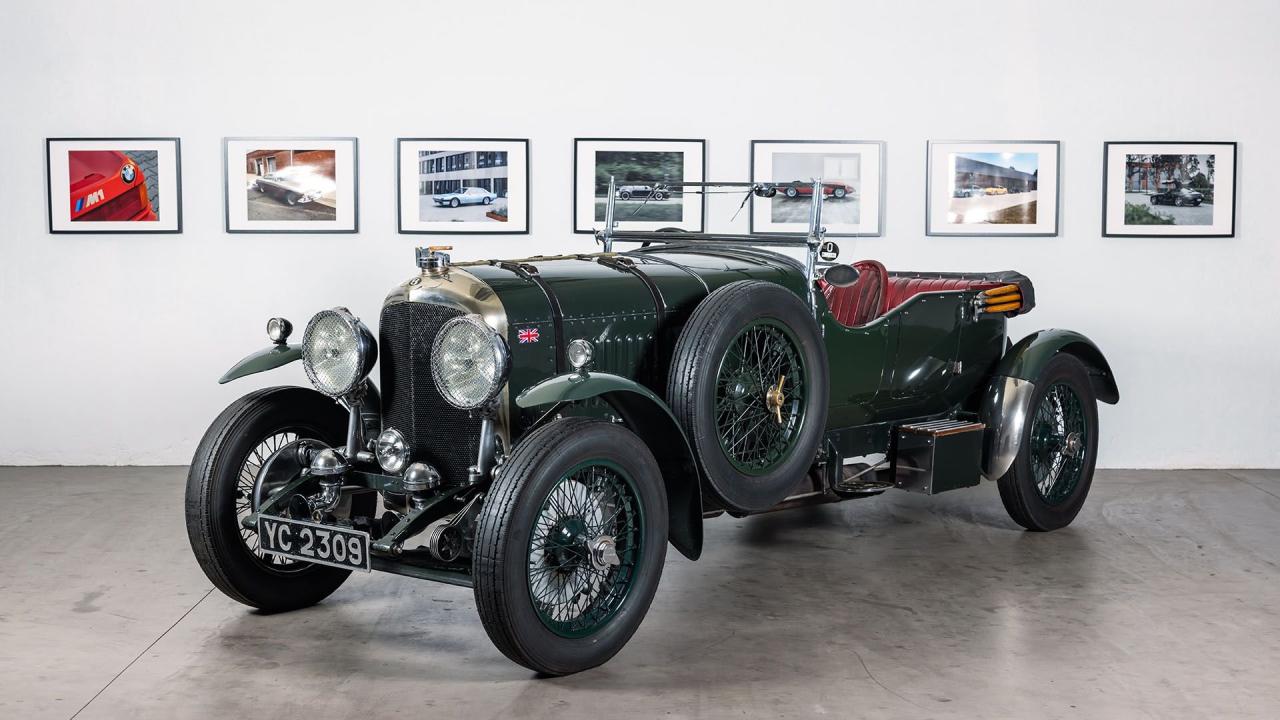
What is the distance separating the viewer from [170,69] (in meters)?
6.43

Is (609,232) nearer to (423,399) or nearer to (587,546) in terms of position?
(423,399)

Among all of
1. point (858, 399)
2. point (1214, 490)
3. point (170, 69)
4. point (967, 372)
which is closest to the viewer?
point (858, 399)

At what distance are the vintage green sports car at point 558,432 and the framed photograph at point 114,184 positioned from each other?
2.87 metres

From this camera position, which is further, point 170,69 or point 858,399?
point 170,69

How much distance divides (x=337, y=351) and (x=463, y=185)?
114 inches

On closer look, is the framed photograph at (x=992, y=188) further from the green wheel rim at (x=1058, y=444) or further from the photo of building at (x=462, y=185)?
the photo of building at (x=462, y=185)

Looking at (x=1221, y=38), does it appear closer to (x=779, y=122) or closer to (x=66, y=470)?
(x=779, y=122)

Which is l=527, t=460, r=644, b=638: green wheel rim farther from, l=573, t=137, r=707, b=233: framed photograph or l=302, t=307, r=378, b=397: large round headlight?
l=573, t=137, r=707, b=233: framed photograph

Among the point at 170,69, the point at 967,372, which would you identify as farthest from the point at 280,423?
the point at 170,69

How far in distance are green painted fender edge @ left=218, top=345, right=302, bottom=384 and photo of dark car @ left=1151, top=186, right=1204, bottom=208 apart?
4856 mm

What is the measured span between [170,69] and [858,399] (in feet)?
13.9

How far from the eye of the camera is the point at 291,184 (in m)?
6.50

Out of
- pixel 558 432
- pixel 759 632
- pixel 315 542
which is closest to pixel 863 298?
pixel 759 632

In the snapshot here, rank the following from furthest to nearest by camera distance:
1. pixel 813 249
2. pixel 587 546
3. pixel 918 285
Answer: pixel 918 285, pixel 813 249, pixel 587 546
